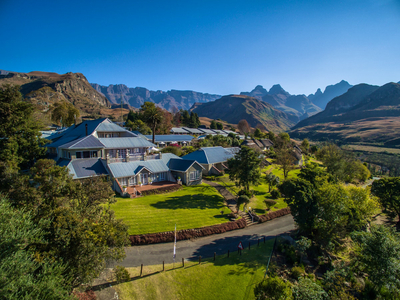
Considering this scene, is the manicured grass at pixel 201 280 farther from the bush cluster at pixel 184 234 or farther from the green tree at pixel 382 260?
the green tree at pixel 382 260

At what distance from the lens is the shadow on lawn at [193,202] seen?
32.9 meters

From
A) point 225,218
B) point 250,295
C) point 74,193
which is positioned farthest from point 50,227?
point 225,218

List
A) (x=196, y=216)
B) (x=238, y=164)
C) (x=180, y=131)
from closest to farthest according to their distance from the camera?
(x=196, y=216) < (x=238, y=164) < (x=180, y=131)

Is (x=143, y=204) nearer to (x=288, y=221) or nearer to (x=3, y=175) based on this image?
(x=3, y=175)

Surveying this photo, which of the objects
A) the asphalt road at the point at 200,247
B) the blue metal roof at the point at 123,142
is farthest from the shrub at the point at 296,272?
the blue metal roof at the point at 123,142

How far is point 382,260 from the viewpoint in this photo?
61.8ft

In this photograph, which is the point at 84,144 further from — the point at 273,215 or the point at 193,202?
the point at 273,215

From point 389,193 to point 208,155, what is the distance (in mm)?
39446

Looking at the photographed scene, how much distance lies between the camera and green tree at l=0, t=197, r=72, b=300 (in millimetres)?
9898

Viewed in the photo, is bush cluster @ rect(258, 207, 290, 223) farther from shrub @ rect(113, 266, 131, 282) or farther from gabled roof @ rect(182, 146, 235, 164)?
shrub @ rect(113, 266, 131, 282)

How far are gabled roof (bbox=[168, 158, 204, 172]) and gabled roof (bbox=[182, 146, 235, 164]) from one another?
754 centimetres

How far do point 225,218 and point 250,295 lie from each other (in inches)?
537

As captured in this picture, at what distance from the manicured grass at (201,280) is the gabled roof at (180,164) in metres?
24.3

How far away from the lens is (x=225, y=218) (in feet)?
105
